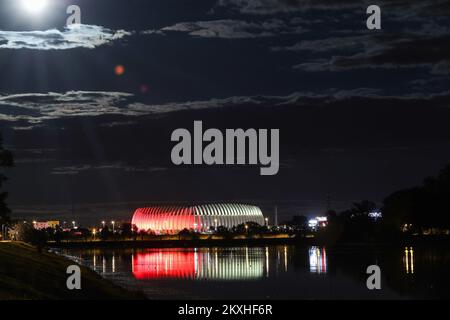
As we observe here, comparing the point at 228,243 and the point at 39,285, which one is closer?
the point at 39,285

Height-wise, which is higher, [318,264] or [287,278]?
[318,264]

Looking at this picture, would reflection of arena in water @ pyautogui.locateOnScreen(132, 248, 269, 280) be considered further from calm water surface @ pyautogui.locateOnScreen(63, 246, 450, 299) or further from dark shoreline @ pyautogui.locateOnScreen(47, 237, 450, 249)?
dark shoreline @ pyautogui.locateOnScreen(47, 237, 450, 249)

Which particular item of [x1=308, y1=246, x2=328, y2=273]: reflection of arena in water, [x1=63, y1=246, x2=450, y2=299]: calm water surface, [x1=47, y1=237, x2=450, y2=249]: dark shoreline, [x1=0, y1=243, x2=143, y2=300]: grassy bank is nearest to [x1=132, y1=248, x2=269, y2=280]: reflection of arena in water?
[x1=63, y1=246, x2=450, y2=299]: calm water surface

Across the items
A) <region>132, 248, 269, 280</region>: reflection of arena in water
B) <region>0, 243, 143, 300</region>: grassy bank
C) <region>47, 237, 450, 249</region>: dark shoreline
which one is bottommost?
<region>0, 243, 143, 300</region>: grassy bank

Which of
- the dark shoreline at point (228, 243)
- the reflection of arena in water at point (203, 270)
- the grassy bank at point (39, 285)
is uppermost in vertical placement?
the dark shoreline at point (228, 243)

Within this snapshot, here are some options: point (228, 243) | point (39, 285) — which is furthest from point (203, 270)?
point (228, 243)

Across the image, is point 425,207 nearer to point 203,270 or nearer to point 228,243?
point 228,243

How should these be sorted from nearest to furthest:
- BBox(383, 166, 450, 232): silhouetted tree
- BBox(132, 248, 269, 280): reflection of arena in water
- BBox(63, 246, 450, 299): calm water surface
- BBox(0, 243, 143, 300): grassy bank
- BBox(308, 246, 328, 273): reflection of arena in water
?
BBox(0, 243, 143, 300): grassy bank
BBox(63, 246, 450, 299): calm water surface
BBox(132, 248, 269, 280): reflection of arena in water
BBox(308, 246, 328, 273): reflection of arena in water
BBox(383, 166, 450, 232): silhouetted tree

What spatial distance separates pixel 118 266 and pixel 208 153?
5010cm

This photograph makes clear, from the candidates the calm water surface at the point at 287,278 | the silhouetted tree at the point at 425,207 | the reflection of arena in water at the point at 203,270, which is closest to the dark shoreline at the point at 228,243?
the silhouetted tree at the point at 425,207

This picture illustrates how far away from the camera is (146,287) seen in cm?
6694

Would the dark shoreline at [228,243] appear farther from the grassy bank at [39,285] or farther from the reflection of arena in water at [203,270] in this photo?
the grassy bank at [39,285]
